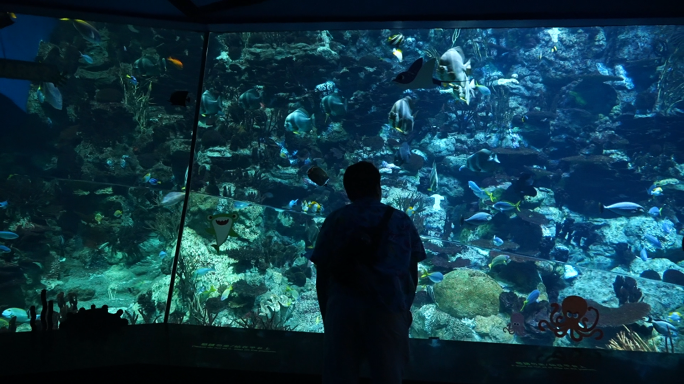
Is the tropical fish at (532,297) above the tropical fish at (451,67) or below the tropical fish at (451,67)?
below

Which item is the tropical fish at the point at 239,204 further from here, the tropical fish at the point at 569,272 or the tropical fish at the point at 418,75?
the tropical fish at the point at 569,272

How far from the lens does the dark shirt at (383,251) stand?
173cm

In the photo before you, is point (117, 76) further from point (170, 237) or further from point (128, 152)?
point (170, 237)

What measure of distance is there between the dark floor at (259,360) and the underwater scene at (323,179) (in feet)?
7.34

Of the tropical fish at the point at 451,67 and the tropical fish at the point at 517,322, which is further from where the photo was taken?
the tropical fish at the point at 517,322

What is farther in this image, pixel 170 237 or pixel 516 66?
pixel 516 66

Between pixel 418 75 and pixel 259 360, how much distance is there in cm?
373

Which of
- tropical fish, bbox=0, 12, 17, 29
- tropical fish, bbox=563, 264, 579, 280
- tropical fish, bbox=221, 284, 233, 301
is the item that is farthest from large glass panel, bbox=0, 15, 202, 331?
tropical fish, bbox=563, 264, 579, 280

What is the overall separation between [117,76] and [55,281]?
5.85m

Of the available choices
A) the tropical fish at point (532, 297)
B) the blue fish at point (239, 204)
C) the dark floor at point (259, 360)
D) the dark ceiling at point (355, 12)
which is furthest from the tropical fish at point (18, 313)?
the tropical fish at point (532, 297)

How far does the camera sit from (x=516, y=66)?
695 inches

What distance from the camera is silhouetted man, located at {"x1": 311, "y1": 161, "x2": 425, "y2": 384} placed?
167 centimetres

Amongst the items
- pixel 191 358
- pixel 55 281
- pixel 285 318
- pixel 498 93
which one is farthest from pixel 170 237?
pixel 498 93

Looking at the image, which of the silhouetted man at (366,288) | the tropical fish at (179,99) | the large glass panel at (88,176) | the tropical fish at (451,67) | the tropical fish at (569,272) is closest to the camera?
the silhouetted man at (366,288)
